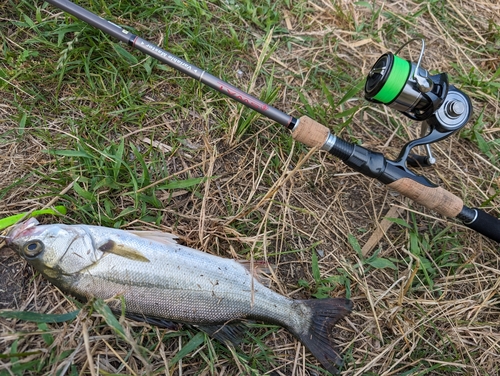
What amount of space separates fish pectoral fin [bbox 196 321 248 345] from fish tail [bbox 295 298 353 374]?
0.38 m

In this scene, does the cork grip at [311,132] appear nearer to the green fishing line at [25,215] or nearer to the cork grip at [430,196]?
the cork grip at [430,196]

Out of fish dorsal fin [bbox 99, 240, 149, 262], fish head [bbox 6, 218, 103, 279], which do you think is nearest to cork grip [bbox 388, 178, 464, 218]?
fish dorsal fin [bbox 99, 240, 149, 262]

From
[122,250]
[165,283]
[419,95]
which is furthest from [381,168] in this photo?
[122,250]

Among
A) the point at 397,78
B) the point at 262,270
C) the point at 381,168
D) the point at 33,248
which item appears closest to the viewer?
Result: the point at 33,248

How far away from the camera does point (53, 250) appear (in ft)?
7.82

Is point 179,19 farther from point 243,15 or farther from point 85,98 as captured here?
point 85,98

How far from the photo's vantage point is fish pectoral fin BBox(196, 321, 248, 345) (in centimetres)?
252

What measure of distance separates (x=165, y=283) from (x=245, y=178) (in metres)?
1.04

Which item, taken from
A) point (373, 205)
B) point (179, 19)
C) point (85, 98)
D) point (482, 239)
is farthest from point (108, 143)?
point (482, 239)

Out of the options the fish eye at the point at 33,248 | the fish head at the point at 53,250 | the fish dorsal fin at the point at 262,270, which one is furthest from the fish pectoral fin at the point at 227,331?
the fish eye at the point at 33,248

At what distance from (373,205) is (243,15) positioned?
78.5 inches

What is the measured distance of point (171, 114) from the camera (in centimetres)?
310

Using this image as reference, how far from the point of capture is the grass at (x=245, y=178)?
270 cm

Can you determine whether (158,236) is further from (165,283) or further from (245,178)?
(245,178)
